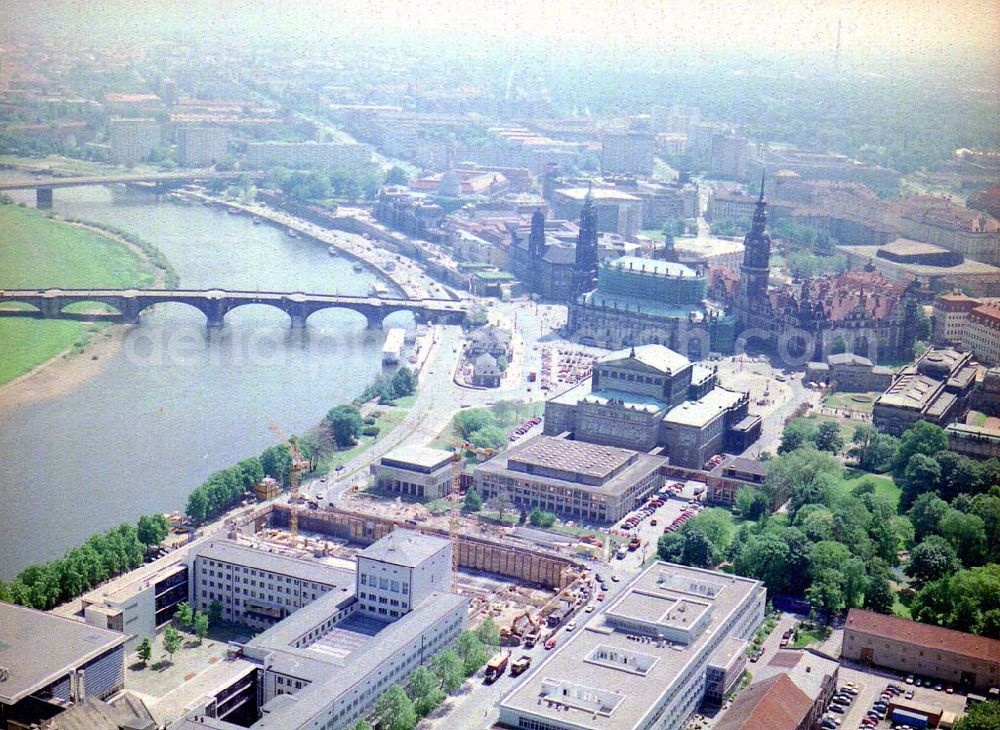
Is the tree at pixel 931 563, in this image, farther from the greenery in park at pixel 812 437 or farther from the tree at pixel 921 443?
the greenery in park at pixel 812 437

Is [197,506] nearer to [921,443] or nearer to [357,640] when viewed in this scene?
[357,640]

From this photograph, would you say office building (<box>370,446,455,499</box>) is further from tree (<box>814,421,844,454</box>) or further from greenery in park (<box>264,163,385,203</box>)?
greenery in park (<box>264,163,385,203</box>)

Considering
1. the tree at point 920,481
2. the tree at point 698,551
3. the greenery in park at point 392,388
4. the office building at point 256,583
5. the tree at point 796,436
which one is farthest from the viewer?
the greenery in park at point 392,388

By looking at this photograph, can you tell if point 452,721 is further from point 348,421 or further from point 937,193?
point 937,193

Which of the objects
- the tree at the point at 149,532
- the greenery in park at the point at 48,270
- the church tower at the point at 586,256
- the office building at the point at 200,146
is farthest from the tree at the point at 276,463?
the office building at the point at 200,146

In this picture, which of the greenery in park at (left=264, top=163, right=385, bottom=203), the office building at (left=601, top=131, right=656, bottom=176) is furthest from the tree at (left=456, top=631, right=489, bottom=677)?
the office building at (left=601, top=131, right=656, bottom=176)

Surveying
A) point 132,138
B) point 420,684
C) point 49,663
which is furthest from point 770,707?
point 132,138
